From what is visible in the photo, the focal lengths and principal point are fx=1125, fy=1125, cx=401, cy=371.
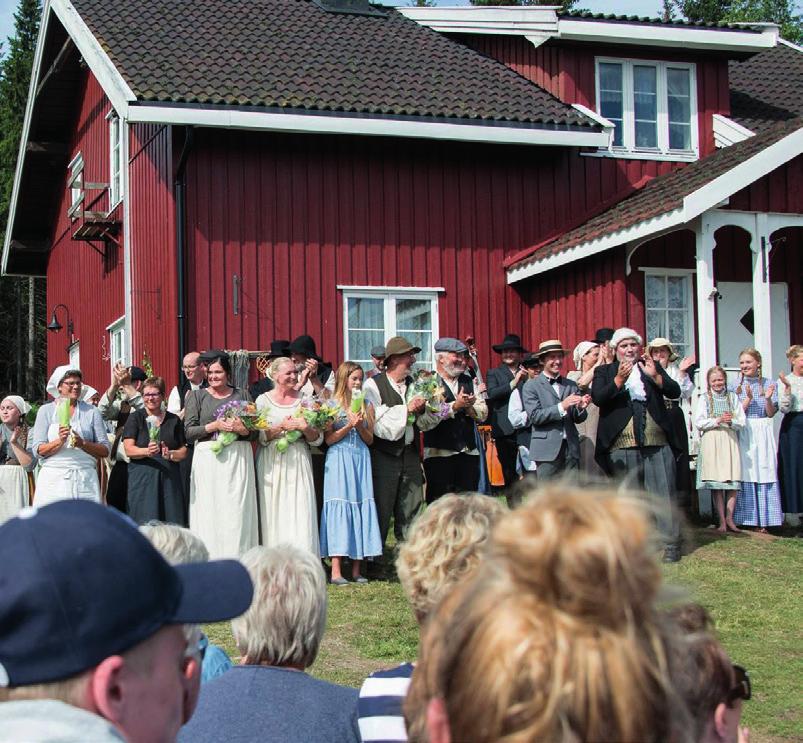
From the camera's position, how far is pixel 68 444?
31.6 feet

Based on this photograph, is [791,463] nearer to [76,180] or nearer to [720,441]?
[720,441]

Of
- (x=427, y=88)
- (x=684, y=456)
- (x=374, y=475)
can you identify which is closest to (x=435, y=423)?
(x=374, y=475)

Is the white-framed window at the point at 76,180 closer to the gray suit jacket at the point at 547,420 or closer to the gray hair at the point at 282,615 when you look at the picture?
the gray suit jacket at the point at 547,420

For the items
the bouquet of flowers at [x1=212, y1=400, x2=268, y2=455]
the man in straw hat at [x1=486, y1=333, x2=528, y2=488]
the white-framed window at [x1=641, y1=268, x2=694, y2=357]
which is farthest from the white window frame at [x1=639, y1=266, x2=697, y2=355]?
Answer: the bouquet of flowers at [x1=212, y1=400, x2=268, y2=455]

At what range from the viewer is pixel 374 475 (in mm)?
9812

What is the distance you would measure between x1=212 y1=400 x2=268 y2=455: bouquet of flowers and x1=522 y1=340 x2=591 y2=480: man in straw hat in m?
2.57

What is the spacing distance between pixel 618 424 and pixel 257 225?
6.05 meters

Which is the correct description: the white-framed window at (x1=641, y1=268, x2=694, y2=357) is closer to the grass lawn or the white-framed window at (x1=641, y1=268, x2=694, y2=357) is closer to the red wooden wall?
the grass lawn

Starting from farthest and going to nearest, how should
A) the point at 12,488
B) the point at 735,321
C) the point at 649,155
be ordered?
the point at 649,155 < the point at 735,321 < the point at 12,488

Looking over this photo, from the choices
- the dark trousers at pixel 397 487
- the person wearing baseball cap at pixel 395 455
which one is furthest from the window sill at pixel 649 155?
the dark trousers at pixel 397 487

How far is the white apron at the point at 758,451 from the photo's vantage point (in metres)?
11.5

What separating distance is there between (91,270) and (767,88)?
1217cm

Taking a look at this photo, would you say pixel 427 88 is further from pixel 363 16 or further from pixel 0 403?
pixel 0 403

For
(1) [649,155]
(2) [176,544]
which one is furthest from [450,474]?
(1) [649,155]
